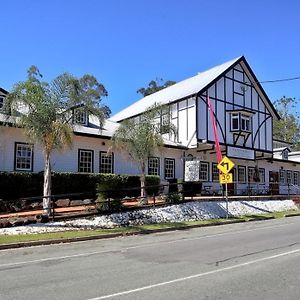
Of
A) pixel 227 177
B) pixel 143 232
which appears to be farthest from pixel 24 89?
pixel 227 177

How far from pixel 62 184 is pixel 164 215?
6.08 meters

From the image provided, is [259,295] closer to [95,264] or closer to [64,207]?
[95,264]

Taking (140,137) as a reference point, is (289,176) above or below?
below

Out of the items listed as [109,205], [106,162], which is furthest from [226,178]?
[106,162]

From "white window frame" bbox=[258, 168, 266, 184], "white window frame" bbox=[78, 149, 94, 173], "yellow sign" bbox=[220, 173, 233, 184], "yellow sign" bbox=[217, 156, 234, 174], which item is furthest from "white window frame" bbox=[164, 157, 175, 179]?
"white window frame" bbox=[258, 168, 266, 184]

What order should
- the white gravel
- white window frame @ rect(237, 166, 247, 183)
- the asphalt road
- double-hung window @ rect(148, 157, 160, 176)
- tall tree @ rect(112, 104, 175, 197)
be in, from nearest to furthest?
the asphalt road
the white gravel
tall tree @ rect(112, 104, 175, 197)
double-hung window @ rect(148, 157, 160, 176)
white window frame @ rect(237, 166, 247, 183)

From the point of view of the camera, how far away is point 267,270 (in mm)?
9156

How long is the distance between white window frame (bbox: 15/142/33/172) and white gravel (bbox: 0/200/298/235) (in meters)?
6.94

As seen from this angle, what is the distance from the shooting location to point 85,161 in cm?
2791

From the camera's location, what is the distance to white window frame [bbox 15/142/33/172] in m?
24.6

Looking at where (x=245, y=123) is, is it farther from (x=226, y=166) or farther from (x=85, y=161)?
(x=85, y=161)

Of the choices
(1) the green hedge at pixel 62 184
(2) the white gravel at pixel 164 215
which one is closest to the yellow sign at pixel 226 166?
(2) the white gravel at pixel 164 215

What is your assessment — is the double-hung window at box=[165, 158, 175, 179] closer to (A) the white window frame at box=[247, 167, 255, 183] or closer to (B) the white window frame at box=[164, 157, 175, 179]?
(B) the white window frame at box=[164, 157, 175, 179]

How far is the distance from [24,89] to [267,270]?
527 inches
